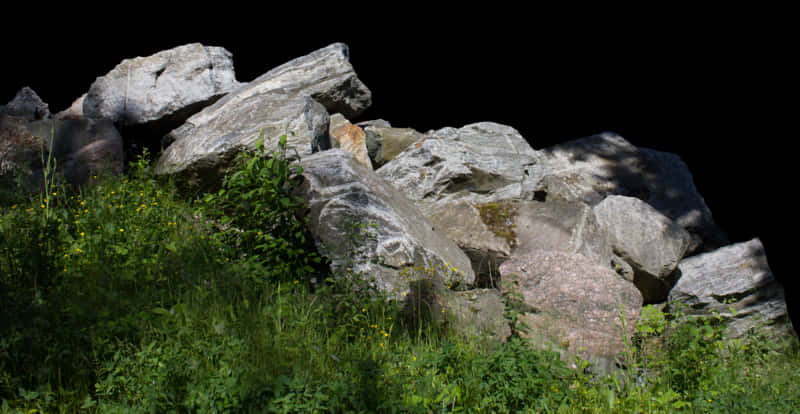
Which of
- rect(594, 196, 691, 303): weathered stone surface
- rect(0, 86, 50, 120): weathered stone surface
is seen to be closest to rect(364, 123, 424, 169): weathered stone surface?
rect(594, 196, 691, 303): weathered stone surface

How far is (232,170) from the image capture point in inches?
187

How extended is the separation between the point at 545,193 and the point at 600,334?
7.46 ft

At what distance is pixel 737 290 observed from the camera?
4906mm

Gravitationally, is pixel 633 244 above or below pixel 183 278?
below

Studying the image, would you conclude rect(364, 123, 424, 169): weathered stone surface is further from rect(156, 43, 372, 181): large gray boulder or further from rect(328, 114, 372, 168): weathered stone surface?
rect(156, 43, 372, 181): large gray boulder

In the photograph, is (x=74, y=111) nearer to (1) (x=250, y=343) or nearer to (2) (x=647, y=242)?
(1) (x=250, y=343)

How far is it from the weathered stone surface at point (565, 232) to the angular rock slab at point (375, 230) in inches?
23.1

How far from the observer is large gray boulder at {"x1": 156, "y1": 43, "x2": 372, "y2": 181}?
483 centimetres

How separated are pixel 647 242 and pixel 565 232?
2.98 ft

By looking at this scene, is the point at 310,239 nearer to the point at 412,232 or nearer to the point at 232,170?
the point at 412,232

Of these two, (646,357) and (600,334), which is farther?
(600,334)

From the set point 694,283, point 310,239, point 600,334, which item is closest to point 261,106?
point 310,239

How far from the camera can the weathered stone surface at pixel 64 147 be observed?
484cm

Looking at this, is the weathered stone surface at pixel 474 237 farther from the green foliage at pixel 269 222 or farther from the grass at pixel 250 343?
the green foliage at pixel 269 222
